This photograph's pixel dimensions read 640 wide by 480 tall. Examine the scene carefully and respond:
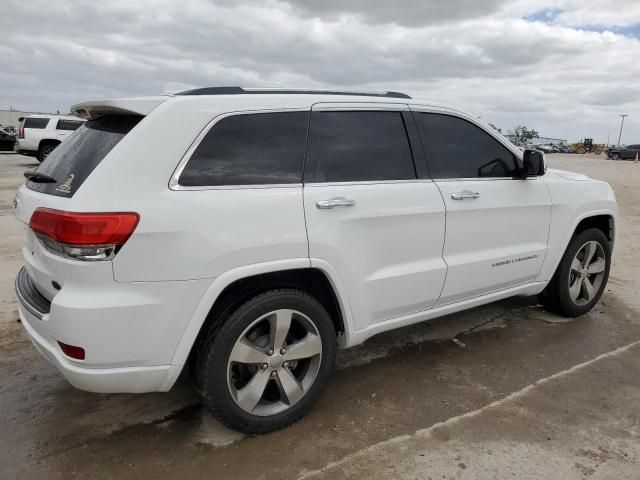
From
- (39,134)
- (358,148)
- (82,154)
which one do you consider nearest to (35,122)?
(39,134)

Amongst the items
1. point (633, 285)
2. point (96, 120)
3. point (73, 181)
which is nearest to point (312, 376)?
point (73, 181)

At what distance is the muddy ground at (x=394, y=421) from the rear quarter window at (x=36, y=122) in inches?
674

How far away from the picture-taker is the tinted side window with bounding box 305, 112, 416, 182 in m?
2.90

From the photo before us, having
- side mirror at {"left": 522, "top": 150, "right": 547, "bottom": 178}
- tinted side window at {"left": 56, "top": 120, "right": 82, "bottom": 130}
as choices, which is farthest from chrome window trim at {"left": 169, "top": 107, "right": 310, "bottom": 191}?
tinted side window at {"left": 56, "top": 120, "right": 82, "bottom": 130}

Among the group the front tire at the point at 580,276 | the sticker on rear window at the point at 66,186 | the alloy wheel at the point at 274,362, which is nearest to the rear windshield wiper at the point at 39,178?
the sticker on rear window at the point at 66,186

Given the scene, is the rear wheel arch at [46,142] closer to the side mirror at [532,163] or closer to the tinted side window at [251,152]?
the tinted side window at [251,152]

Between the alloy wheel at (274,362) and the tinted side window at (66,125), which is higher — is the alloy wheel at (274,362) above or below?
below

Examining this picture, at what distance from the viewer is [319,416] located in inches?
119

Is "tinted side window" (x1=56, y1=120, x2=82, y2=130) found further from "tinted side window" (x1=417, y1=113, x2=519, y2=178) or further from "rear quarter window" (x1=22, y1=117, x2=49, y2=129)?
"tinted side window" (x1=417, y1=113, x2=519, y2=178)

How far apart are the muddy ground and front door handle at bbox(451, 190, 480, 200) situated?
121 centimetres

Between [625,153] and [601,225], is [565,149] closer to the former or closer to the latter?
[625,153]

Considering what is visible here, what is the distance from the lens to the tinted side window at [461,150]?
11.2 ft

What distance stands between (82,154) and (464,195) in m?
2.28

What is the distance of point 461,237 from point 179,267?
1.90m
